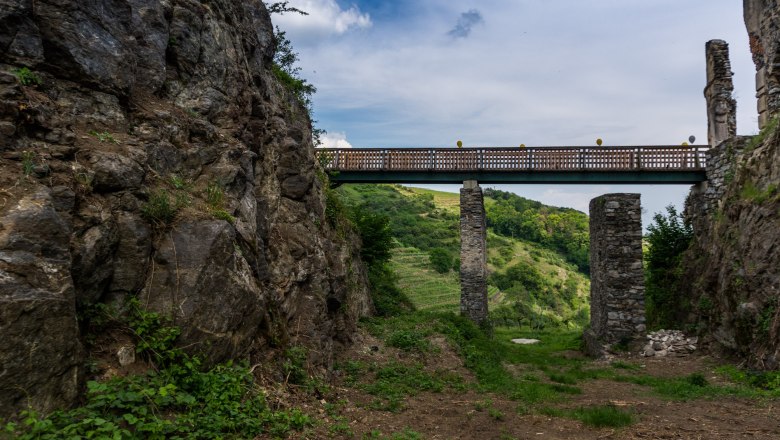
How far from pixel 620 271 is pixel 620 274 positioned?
0.10 m

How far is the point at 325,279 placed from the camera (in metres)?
11.1

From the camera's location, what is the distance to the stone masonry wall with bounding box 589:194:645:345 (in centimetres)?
1595

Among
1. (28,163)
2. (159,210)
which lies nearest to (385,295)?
(159,210)

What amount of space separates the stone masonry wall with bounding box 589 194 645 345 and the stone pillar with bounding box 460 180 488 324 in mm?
4364

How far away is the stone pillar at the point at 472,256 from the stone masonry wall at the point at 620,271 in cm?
436

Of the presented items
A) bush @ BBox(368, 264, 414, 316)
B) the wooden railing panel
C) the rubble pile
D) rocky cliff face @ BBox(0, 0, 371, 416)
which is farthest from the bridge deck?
rocky cliff face @ BBox(0, 0, 371, 416)

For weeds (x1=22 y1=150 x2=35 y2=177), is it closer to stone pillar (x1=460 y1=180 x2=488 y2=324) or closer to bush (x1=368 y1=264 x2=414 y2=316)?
bush (x1=368 y1=264 x2=414 y2=316)

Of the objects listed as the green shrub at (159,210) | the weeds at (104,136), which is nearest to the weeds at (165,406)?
the green shrub at (159,210)

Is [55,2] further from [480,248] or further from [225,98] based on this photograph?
[480,248]

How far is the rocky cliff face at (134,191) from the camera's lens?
4.27m

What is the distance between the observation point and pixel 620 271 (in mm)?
16281

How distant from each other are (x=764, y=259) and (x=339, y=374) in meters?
10.3

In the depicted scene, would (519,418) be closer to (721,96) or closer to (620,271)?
(620,271)

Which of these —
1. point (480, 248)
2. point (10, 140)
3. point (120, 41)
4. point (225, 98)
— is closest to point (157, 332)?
point (10, 140)
